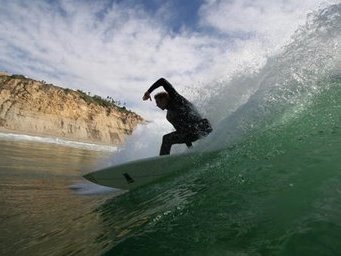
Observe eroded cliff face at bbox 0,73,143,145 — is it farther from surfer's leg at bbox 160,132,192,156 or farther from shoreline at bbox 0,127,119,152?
surfer's leg at bbox 160,132,192,156

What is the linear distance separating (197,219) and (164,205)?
85 centimetres

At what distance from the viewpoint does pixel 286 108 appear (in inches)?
222

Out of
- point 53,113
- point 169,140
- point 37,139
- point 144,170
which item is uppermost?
point 53,113

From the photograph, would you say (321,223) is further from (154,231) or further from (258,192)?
(154,231)

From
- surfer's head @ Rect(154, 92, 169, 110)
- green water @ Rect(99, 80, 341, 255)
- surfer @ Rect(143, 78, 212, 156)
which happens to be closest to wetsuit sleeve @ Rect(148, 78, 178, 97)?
surfer @ Rect(143, 78, 212, 156)

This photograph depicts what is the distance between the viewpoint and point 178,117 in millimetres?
7953

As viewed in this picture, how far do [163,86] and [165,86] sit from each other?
0.17 feet

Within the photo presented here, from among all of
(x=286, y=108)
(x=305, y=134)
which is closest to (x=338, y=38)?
(x=286, y=108)

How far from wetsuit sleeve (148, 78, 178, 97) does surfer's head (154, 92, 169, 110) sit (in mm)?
129

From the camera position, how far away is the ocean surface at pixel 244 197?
8.25 feet

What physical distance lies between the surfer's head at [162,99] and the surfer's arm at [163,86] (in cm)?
13

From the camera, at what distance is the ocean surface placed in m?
2.52

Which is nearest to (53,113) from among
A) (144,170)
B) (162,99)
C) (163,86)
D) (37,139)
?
(37,139)

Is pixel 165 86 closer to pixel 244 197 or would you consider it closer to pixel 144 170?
pixel 144 170
